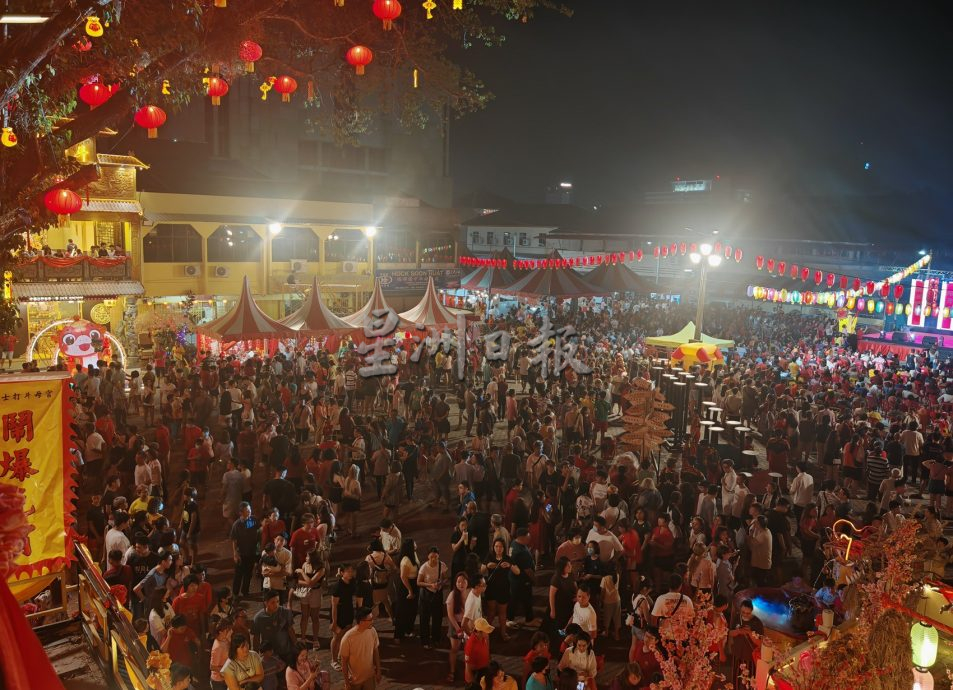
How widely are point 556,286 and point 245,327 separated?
1217 centimetres

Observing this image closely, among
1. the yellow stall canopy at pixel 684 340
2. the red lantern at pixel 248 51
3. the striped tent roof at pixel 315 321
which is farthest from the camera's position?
the yellow stall canopy at pixel 684 340

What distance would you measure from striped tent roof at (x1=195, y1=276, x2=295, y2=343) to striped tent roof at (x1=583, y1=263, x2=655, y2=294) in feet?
43.8

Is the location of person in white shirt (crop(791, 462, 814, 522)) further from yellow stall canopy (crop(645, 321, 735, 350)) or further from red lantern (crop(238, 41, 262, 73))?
red lantern (crop(238, 41, 262, 73))

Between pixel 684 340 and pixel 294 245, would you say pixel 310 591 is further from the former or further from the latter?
pixel 294 245

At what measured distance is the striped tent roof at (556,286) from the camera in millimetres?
24969

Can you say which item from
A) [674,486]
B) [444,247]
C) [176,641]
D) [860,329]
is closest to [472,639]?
[176,641]

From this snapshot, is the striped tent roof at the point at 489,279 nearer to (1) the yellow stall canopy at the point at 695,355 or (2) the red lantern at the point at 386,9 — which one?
(1) the yellow stall canopy at the point at 695,355

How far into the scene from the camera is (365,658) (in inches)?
219

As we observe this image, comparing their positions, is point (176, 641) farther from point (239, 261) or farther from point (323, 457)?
point (239, 261)

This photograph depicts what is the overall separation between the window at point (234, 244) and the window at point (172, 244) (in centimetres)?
61

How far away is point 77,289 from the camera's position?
62.4 feet

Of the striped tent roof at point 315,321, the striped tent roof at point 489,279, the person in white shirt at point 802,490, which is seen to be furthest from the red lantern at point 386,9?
the striped tent roof at point 489,279

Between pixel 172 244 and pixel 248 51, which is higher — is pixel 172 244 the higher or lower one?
the lower one

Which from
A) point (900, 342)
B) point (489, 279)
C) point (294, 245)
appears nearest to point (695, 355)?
point (900, 342)
